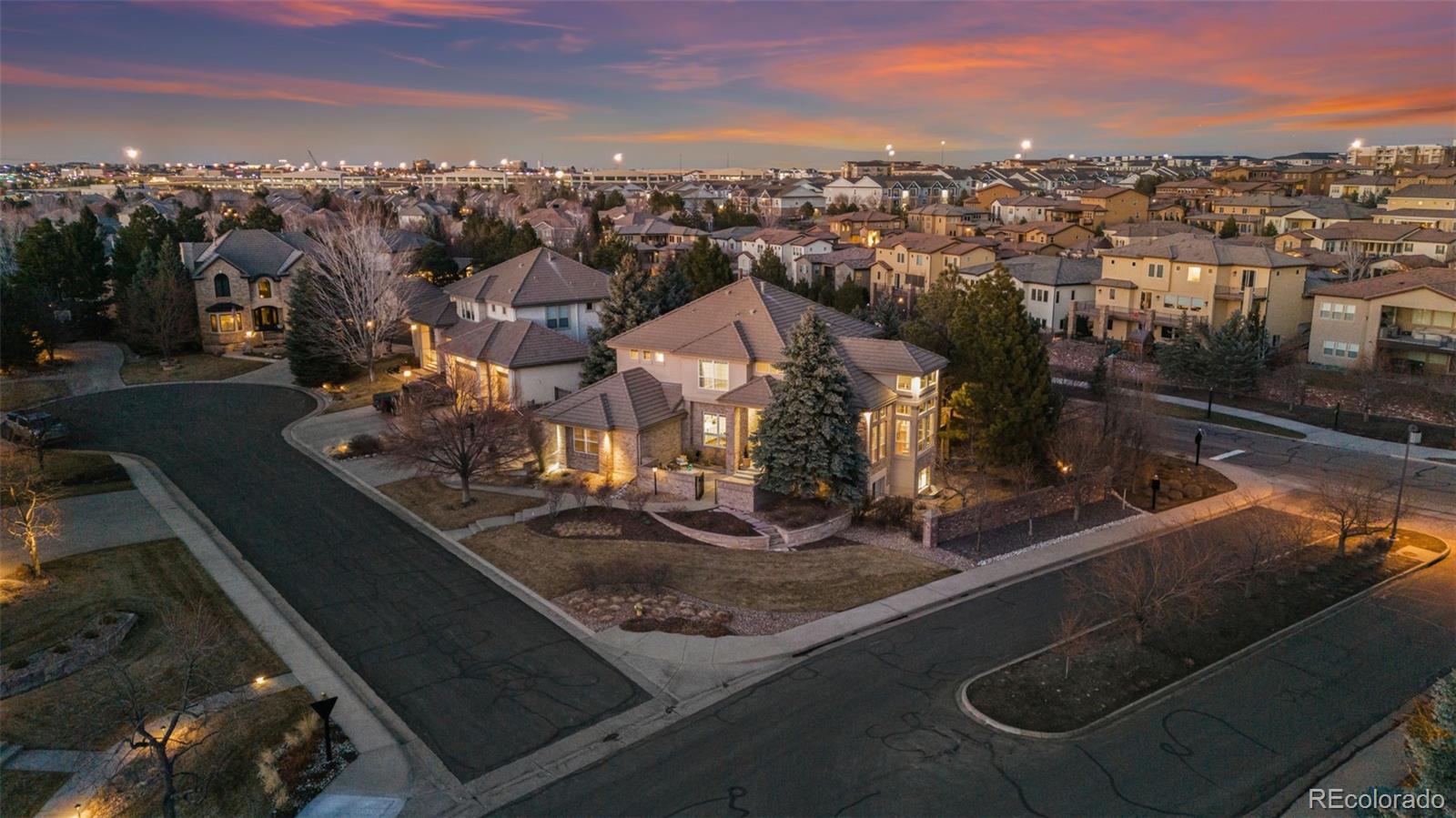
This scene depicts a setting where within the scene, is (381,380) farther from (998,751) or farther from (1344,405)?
(1344,405)

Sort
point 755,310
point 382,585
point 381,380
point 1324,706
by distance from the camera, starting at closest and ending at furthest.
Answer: point 1324,706 → point 382,585 → point 755,310 → point 381,380

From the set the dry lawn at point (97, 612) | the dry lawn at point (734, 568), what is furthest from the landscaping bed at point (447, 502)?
the dry lawn at point (97, 612)

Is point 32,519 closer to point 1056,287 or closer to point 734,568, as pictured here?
point 734,568

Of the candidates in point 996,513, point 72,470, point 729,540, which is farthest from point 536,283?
point 996,513

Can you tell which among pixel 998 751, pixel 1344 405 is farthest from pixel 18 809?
pixel 1344 405

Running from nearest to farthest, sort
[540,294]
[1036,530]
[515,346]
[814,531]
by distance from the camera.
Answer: [814,531] → [1036,530] → [515,346] → [540,294]

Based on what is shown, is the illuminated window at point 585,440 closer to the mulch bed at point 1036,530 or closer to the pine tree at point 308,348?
the mulch bed at point 1036,530
